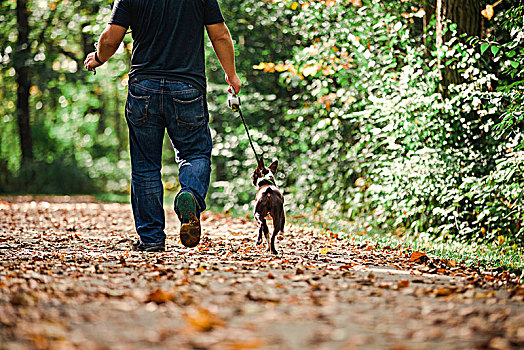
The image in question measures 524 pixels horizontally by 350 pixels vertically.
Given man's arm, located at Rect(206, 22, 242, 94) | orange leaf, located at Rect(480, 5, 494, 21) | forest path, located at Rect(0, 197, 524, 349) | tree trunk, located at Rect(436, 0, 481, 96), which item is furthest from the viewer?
tree trunk, located at Rect(436, 0, 481, 96)

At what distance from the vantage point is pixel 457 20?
6.82 m

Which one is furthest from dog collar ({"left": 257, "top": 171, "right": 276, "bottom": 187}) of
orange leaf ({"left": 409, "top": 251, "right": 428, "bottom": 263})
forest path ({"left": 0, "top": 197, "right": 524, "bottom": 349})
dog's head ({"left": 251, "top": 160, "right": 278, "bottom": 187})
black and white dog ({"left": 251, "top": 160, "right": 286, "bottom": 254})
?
orange leaf ({"left": 409, "top": 251, "right": 428, "bottom": 263})

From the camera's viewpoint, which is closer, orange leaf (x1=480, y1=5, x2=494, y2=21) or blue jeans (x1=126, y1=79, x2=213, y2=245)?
blue jeans (x1=126, y1=79, x2=213, y2=245)

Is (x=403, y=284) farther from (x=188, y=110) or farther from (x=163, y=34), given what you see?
(x=163, y=34)

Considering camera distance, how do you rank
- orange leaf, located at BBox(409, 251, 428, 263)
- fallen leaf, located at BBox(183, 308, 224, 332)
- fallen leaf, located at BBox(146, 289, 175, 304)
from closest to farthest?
fallen leaf, located at BBox(183, 308, 224, 332) → fallen leaf, located at BBox(146, 289, 175, 304) → orange leaf, located at BBox(409, 251, 428, 263)

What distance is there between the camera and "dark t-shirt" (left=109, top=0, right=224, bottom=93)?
506 centimetres

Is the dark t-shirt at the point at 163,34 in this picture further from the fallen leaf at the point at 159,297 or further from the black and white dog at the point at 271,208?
the fallen leaf at the point at 159,297

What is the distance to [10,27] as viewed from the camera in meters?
19.7

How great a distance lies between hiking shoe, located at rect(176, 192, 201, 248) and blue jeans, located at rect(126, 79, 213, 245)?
0.53ft

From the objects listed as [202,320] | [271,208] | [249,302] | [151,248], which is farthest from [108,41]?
[202,320]

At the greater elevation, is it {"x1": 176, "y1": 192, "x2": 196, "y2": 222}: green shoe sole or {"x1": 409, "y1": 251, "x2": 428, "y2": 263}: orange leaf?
{"x1": 176, "y1": 192, "x2": 196, "y2": 222}: green shoe sole

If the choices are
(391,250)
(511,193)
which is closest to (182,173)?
(391,250)

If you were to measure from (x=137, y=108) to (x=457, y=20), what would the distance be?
151 inches

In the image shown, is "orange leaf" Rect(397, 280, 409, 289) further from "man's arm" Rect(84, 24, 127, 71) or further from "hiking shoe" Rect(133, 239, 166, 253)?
"man's arm" Rect(84, 24, 127, 71)
